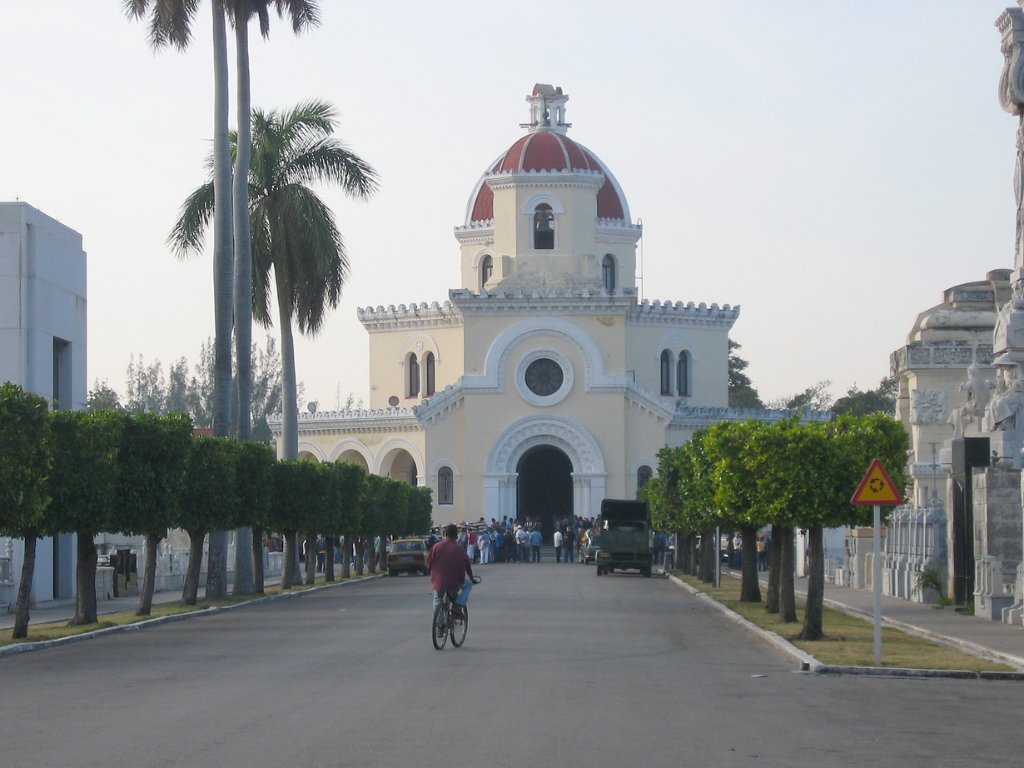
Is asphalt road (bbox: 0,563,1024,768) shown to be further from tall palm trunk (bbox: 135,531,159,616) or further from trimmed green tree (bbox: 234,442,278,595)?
trimmed green tree (bbox: 234,442,278,595)

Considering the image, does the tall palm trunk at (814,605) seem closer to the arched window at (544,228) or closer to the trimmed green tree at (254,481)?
the trimmed green tree at (254,481)

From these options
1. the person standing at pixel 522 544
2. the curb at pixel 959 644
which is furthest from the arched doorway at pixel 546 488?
the curb at pixel 959 644

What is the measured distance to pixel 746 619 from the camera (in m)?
27.4

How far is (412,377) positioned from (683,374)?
41.7 ft

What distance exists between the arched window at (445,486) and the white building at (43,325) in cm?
3364

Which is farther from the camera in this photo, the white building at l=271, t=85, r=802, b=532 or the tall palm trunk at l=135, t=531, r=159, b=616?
the white building at l=271, t=85, r=802, b=532

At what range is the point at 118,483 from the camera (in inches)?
1115

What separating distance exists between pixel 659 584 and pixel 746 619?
17427mm

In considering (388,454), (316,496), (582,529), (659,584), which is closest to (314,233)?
(316,496)

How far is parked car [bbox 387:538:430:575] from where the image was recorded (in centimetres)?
5166

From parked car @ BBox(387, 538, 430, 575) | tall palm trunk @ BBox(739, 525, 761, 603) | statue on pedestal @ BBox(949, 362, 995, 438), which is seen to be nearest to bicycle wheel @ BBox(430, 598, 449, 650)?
tall palm trunk @ BBox(739, 525, 761, 603)

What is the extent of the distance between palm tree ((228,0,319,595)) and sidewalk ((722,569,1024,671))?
13.0 meters

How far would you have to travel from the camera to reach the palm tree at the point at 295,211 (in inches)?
1593

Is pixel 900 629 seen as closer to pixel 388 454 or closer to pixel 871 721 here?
pixel 871 721
